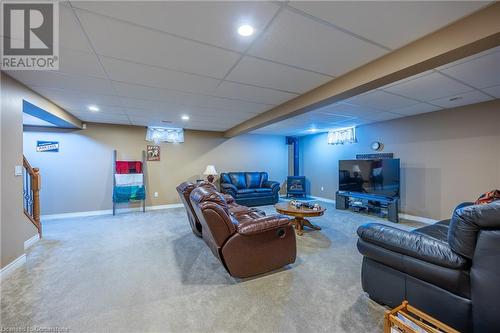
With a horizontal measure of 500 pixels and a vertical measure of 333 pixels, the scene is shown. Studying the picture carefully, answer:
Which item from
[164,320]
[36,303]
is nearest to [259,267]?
[164,320]

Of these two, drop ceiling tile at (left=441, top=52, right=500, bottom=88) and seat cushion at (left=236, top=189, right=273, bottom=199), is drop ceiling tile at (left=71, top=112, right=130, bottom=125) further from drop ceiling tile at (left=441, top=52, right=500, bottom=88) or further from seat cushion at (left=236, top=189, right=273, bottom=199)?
drop ceiling tile at (left=441, top=52, right=500, bottom=88)

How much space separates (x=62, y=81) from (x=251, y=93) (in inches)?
95.0

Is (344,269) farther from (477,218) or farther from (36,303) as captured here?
(36,303)

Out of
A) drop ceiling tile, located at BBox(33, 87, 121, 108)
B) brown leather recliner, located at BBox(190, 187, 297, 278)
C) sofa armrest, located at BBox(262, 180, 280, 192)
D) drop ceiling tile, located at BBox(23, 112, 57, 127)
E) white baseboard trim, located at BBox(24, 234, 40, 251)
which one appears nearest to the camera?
brown leather recliner, located at BBox(190, 187, 297, 278)

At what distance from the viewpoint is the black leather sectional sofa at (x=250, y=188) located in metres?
5.80

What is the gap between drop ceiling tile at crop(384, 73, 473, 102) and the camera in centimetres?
257

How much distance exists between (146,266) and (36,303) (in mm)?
948

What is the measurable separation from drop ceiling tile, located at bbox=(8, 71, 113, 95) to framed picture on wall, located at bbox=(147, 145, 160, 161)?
288 centimetres

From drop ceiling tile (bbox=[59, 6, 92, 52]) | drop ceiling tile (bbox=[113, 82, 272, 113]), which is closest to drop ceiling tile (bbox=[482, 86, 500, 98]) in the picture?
drop ceiling tile (bbox=[113, 82, 272, 113])

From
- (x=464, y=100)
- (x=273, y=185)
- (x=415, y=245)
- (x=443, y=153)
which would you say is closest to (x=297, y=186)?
(x=273, y=185)

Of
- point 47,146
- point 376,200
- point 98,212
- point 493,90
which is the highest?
point 493,90

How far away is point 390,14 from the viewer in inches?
55.9

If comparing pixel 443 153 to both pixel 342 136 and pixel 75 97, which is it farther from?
pixel 75 97

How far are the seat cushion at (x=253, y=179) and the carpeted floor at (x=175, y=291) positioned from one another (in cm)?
335
